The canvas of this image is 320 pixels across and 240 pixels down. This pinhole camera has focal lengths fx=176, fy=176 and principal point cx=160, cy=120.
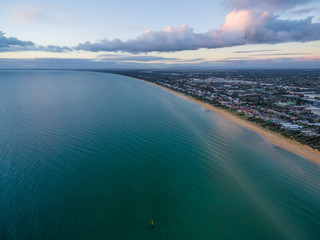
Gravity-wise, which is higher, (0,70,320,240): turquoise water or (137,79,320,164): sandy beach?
(0,70,320,240): turquoise water

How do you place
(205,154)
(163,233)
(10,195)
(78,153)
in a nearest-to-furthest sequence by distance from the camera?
(163,233) < (10,195) < (78,153) < (205,154)

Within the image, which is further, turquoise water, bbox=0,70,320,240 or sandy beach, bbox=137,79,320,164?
sandy beach, bbox=137,79,320,164

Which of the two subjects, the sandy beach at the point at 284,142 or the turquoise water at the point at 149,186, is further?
the sandy beach at the point at 284,142

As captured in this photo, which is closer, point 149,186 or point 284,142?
point 149,186

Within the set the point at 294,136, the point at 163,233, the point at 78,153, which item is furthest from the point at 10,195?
the point at 294,136

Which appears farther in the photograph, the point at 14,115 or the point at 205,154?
the point at 14,115

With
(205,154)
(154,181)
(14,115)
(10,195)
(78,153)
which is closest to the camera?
(10,195)

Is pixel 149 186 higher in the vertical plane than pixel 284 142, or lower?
higher

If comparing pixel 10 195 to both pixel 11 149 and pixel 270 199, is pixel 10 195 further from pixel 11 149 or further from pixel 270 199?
pixel 270 199
